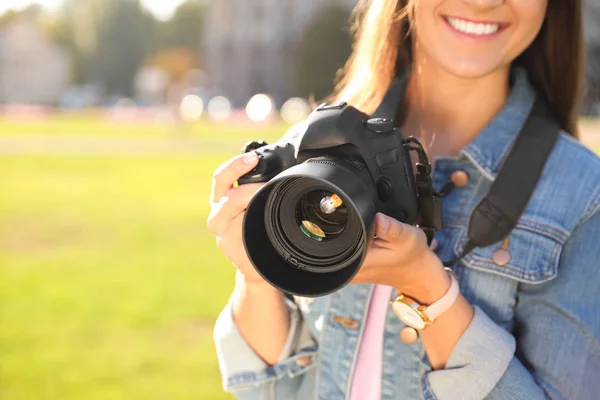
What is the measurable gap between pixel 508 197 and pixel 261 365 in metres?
0.62

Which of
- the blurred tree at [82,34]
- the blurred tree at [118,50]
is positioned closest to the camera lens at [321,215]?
the blurred tree at [118,50]

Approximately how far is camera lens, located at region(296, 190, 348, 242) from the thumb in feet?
0.29

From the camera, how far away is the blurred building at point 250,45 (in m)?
56.3

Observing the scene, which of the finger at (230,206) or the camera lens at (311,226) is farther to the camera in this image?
the finger at (230,206)

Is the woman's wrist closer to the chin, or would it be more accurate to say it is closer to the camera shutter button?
the camera shutter button

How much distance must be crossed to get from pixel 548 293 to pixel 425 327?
0.24 meters

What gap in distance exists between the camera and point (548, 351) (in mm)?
1451

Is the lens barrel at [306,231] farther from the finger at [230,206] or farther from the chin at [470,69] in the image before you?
the chin at [470,69]

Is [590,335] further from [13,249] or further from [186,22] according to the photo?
[186,22]

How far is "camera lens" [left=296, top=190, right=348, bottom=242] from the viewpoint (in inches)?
53.3

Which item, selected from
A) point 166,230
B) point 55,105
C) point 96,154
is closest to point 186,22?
point 55,105

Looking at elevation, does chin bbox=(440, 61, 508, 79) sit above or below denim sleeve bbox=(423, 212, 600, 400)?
above


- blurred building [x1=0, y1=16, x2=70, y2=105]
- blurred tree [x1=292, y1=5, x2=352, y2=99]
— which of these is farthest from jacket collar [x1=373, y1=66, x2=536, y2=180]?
blurred building [x1=0, y1=16, x2=70, y2=105]

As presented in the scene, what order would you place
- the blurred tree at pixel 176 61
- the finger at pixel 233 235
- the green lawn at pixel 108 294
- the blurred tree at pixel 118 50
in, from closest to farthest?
the finger at pixel 233 235
the green lawn at pixel 108 294
the blurred tree at pixel 118 50
the blurred tree at pixel 176 61
